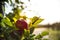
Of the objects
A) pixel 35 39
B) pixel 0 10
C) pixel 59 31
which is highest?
pixel 0 10

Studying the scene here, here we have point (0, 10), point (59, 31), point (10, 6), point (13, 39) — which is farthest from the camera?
point (59, 31)

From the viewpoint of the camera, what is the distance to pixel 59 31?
4484 mm

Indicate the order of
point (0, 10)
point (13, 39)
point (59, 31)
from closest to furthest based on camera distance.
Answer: point (13, 39) < point (0, 10) < point (59, 31)

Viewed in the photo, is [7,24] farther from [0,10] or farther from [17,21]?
[0,10]

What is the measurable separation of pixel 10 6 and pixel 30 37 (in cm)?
41

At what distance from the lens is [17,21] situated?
0.56 m

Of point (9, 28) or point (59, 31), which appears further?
point (59, 31)

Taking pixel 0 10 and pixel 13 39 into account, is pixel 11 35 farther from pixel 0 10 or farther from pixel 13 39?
pixel 0 10

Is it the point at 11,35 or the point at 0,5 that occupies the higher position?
the point at 0,5

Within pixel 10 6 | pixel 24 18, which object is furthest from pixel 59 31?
pixel 24 18

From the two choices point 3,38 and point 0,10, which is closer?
point 3,38

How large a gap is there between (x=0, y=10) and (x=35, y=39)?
0.93ft

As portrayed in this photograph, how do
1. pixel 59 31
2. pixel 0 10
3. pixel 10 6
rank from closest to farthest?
pixel 0 10
pixel 10 6
pixel 59 31

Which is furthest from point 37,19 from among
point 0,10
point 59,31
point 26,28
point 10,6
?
point 59,31
